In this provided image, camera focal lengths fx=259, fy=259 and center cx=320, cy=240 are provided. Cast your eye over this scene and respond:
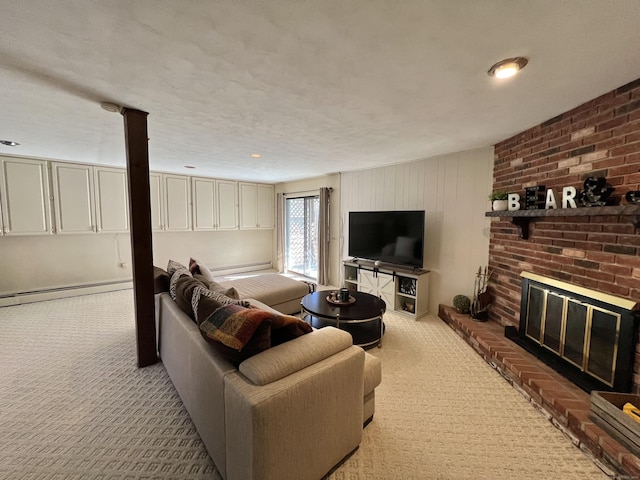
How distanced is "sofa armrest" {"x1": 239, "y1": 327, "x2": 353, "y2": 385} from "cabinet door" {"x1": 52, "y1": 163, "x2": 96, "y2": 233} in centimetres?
475

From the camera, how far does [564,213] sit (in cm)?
191

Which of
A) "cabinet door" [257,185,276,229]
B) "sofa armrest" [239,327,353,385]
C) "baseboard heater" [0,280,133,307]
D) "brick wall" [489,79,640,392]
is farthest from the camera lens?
"cabinet door" [257,185,276,229]

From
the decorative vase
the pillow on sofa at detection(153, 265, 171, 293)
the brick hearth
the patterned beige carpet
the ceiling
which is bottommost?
the patterned beige carpet

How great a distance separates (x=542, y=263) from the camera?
2.37 m

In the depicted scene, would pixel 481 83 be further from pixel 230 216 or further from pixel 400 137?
pixel 230 216

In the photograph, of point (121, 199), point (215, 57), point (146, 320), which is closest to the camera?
point (215, 57)

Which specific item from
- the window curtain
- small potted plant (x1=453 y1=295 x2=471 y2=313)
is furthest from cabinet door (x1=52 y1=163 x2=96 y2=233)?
small potted plant (x1=453 y1=295 x2=471 y2=313)

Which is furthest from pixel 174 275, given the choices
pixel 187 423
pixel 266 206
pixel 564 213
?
pixel 266 206

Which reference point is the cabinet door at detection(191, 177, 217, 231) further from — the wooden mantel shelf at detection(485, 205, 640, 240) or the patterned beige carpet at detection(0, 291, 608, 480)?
the wooden mantel shelf at detection(485, 205, 640, 240)

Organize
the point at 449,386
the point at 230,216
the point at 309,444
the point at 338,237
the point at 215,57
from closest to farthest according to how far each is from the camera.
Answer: the point at 309,444 → the point at 215,57 → the point at 449,386 → the point at 338,237 → the point at 230,216

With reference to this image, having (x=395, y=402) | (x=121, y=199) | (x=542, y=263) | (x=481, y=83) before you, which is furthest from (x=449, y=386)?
(x=121, y=199)

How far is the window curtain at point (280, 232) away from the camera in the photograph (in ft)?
21.1

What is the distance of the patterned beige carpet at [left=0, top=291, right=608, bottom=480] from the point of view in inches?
56.9

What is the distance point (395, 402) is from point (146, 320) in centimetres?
221
